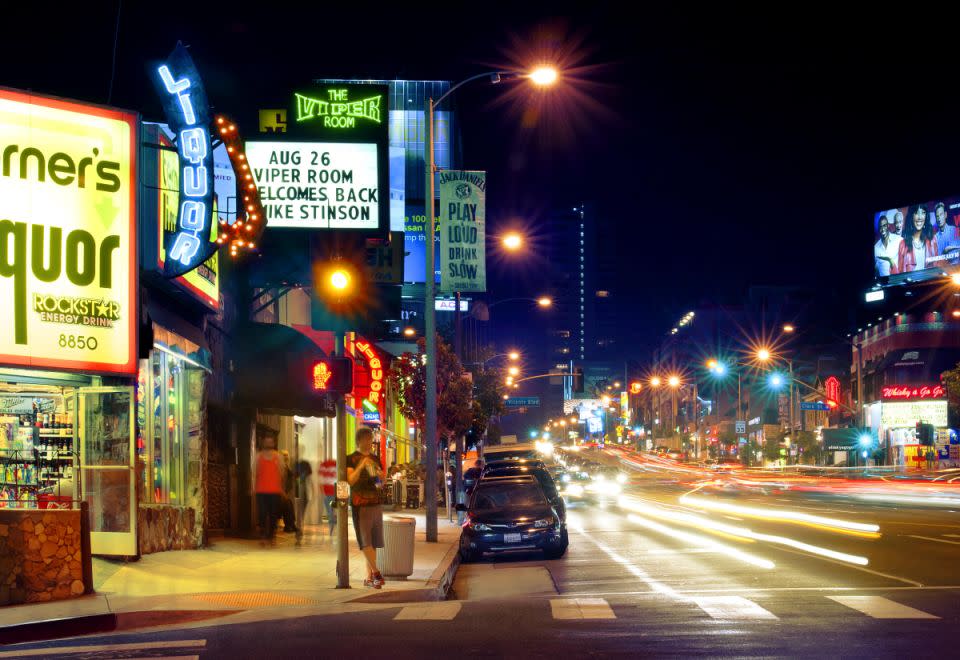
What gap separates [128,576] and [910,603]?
9.91 meters

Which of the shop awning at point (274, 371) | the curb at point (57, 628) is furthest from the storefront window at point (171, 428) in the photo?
the curb at point (57, 628)

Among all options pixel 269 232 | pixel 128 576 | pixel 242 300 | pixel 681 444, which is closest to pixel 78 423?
pixel 128 576

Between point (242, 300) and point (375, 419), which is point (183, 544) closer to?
point (242, 300)

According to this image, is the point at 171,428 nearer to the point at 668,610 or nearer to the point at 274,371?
the point at 274,371

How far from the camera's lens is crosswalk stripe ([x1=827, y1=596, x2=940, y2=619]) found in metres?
10.6

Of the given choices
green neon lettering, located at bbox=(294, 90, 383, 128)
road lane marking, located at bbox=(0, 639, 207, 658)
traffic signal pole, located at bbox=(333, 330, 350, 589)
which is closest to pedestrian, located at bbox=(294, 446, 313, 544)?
green neon lettering, located at bbox=(294, 90, 383, 128)

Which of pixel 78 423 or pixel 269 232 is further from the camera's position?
pixel 269 232

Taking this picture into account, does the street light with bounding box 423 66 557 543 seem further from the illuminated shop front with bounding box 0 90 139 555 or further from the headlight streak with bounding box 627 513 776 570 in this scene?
the illuminated shop front with bounding box 0 90 139 555

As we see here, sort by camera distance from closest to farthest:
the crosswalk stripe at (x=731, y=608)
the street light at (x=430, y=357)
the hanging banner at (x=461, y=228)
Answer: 1. the crosswalk stripe at (x=731, y=608)
2. the street light at (x=430, y=357)
3. the hanging banner at (x=461, y=228)

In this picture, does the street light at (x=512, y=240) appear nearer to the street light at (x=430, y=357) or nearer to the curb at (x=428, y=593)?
the street light at (x=430, y=357)

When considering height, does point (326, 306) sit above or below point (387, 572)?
above

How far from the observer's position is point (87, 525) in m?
13.8

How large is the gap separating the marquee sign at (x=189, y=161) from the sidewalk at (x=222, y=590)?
4.36m

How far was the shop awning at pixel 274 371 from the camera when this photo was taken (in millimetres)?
22891
